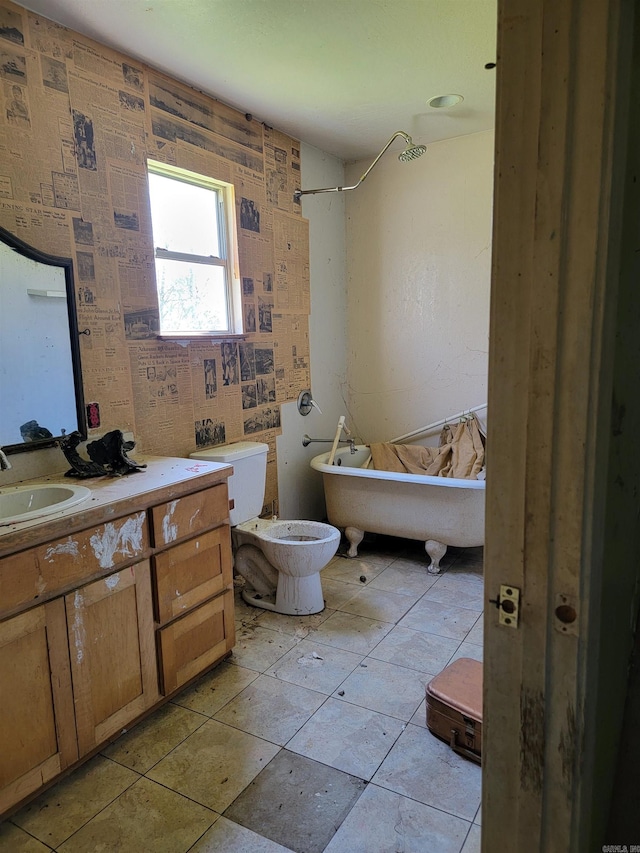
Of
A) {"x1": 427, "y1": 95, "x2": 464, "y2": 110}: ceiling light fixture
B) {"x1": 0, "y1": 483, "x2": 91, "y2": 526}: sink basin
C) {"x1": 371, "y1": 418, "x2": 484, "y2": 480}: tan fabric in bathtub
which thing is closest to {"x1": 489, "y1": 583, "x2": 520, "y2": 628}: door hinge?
{"x1": 0, "y1": 483, "x2": 91, "y2": 526}: sink basin

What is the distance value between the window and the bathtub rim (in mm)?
999

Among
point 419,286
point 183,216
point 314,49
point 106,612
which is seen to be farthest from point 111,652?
point 419,286

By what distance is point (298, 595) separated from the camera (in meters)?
2.70

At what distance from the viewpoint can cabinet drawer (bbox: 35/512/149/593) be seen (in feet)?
5.18

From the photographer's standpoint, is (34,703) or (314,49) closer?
(34,703)

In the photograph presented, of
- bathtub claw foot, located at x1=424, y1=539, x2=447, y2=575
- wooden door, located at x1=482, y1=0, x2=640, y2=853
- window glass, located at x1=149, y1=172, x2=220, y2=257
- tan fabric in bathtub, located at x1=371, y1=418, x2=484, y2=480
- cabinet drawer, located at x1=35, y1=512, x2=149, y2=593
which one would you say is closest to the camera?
wooden door, located at x1=482, y1=0, x2=640, y2=853

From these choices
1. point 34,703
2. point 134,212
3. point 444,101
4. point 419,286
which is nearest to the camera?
point 34,703

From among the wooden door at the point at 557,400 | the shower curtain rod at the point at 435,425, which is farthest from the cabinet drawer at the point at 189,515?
the shower curtain rod at the point at 435,425

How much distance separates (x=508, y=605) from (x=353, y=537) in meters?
2.73

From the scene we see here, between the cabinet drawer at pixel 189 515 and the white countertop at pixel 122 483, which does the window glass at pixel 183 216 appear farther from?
the cabinet drawer at pixel 189 515

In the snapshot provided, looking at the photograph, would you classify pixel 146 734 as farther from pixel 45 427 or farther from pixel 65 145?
pixel 65 145

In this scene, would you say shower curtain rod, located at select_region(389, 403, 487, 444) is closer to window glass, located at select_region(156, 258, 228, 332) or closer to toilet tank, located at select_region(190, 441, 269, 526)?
toilet tank, located at select_region(190, 441, 269, 526)

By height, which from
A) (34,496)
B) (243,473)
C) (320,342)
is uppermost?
(320,342)

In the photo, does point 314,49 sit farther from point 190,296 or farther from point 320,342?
point 320,342
